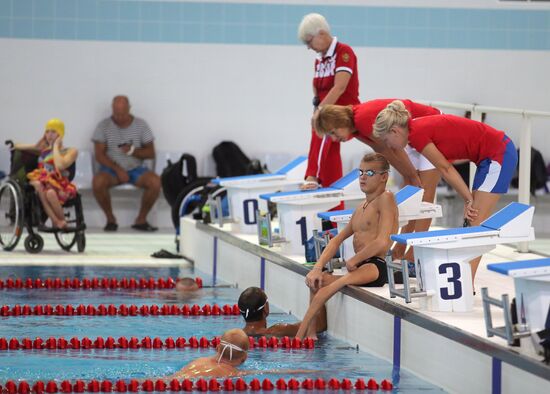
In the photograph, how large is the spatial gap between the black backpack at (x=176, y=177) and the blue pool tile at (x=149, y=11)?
1981 mm

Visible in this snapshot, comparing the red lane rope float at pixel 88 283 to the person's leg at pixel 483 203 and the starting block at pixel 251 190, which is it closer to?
the starting block at pixel 251 190

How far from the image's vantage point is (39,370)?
5.62 m

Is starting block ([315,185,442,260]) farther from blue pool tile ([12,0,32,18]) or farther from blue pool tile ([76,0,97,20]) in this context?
blue pool tile ([12,0,32,18])

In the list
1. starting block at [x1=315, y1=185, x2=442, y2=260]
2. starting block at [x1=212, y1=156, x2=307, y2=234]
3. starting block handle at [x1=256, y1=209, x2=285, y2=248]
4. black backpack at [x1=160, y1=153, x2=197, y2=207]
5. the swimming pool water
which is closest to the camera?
the swimming pool water

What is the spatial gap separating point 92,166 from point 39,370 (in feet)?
24.5

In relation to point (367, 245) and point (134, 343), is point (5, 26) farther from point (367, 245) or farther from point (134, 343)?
point (367, 245)

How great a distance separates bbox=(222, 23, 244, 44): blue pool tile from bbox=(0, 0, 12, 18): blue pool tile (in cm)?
242

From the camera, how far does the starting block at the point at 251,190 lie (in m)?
9.74

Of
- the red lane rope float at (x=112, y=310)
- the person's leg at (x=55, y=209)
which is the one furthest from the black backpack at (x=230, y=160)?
the red lane rope float at (x=112, y=310)

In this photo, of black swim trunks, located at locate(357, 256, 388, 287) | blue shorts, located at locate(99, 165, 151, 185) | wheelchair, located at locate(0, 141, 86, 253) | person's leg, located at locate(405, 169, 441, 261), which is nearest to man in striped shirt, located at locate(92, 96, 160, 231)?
blue shorts, located at locate(99, 165, 151, 185)

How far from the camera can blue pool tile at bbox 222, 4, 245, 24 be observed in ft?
43.1

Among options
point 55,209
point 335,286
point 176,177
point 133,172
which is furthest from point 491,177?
point 133,172

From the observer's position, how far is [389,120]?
6.03 meters

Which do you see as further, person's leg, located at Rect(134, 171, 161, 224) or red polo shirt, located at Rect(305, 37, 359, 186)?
person's leg, located at Rect(134, 171, 161, 224)
